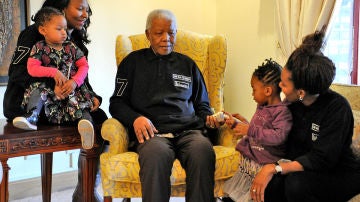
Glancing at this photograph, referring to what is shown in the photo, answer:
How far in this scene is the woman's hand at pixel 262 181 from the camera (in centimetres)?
158

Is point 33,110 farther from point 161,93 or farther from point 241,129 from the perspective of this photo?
point 241,129

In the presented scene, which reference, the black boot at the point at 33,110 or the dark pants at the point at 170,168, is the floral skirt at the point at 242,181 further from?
the black boot at the point at 33,110

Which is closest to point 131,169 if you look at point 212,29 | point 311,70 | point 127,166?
point 127,166

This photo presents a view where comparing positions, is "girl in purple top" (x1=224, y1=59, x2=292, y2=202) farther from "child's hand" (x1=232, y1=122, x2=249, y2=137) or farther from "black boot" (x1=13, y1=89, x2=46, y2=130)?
"black boot" (x1=13, y1=89, x2=46, y2=130)

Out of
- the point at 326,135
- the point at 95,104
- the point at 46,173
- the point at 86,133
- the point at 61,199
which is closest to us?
the point at 326,135

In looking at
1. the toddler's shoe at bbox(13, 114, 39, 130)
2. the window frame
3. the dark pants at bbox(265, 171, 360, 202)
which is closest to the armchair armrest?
the toddler's shoe at bbox(13, 114, 39, 130)

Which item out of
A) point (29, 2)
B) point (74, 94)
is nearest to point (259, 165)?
point (74, 94)

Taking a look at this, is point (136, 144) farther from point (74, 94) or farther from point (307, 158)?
point (307, 158)

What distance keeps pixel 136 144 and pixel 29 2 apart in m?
1.40

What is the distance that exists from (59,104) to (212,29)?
1889 mm

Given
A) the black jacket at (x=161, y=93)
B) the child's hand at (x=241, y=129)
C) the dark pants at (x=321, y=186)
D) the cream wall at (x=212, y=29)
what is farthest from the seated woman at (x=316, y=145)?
the cream wall at (x=212, y=29)

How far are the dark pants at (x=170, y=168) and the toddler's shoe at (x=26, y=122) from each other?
1.80ft

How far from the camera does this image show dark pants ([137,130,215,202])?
167cm

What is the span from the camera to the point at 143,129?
6.11 feet
